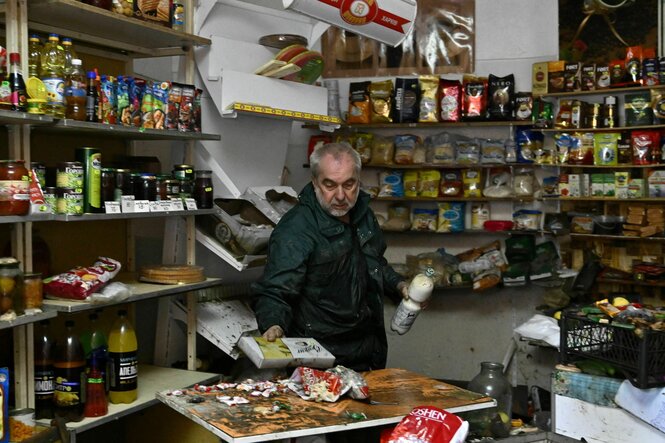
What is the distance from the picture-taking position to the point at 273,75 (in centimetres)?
423

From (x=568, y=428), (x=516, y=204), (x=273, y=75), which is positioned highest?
(x=273, y=75)

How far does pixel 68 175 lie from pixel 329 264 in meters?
1.21

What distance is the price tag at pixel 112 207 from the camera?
3191mm

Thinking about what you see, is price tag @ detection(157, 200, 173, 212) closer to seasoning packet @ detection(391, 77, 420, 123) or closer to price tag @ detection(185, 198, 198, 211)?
price tag @ detection(185, 198, 198, 211)

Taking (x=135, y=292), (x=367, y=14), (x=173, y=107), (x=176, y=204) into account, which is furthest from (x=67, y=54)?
(x=367, y=14)

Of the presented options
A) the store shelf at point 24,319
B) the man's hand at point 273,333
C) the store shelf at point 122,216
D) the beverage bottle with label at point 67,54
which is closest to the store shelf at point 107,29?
the beverage bottle with label at point 67,54

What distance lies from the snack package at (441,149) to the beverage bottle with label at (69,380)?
3.31m

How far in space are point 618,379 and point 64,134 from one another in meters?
2.63

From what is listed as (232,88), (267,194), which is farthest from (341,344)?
(232,88)

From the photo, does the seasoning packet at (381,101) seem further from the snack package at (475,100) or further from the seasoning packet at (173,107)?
the seasoning packet at (173,107)

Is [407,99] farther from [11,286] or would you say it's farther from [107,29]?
[11,286]

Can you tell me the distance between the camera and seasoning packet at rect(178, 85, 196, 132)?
3.63m

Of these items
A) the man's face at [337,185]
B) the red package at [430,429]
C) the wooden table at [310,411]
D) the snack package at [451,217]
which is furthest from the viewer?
the snack package at [451,217]

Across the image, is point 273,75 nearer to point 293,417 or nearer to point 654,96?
point 293,417
